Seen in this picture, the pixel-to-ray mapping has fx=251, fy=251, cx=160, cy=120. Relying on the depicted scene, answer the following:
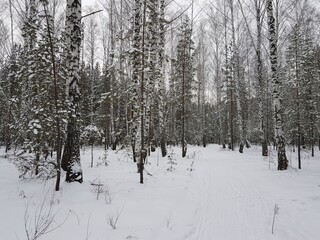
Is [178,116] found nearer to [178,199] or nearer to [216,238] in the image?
[178,199]

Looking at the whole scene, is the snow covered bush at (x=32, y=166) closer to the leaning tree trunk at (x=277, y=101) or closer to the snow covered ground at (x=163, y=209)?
the snow covered ground at (x=163, y=209)

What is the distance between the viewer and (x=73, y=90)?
23.9 ft

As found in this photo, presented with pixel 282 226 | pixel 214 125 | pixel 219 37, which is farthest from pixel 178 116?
pixel 282 226

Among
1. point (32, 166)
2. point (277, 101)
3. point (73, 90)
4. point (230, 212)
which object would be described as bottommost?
point (230, 212)

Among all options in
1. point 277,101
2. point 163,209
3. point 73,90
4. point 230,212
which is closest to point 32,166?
point 73,90

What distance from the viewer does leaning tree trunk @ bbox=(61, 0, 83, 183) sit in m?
7.13

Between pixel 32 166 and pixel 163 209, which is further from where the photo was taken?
pixel 32 166

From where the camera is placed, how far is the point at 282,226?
471cm

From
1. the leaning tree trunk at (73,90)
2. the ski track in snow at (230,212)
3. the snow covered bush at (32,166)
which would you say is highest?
the leaning tree trunk at (73,90)

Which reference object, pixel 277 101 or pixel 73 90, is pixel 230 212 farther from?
pixel 277 101

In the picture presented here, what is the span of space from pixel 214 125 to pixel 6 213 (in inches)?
2001

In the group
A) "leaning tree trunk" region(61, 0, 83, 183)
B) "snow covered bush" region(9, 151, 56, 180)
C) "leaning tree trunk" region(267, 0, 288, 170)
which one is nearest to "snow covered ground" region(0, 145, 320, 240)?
"snow covered bush" region(9, 151, 56, 180)

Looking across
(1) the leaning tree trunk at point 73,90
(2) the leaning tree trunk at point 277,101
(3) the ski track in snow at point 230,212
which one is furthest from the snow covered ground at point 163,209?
(2) the leaning tree trunk at point 277,101

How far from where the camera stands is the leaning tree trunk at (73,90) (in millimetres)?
7129
